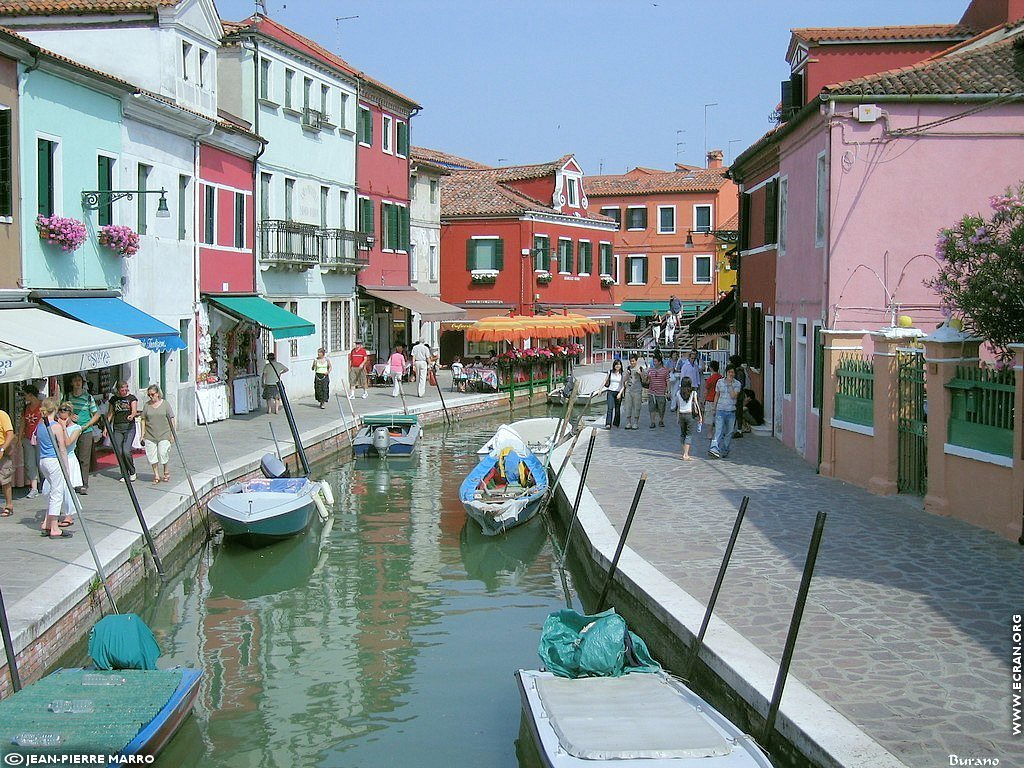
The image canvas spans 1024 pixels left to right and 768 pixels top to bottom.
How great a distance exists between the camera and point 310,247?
106 feet

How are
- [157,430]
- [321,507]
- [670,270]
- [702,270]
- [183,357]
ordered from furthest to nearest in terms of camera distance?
1. [670,270]
2. [702,270]
3. [183,357]
4. [321,507]
5. [157,430]

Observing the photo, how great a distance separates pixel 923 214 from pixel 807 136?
9.08ft

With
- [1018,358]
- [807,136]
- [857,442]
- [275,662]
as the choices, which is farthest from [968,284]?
[275,662]

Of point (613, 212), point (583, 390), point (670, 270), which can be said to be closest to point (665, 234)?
point (670, 270)

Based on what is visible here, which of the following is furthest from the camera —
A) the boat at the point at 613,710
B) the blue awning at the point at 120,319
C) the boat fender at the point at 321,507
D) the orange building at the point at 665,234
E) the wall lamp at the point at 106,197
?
the orange building at the point at 665,234

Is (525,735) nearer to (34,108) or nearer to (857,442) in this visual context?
(857,442)

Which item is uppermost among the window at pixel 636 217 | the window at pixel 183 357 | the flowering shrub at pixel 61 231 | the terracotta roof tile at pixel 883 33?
the window at pixel 636 217

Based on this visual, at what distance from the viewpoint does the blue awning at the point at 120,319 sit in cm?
1842

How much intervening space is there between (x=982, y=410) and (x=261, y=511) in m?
9.24

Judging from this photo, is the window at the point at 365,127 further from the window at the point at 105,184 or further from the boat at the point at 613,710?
the boat at the point at 613,710

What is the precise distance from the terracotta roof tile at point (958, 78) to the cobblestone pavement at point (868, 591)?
5970 millimetres

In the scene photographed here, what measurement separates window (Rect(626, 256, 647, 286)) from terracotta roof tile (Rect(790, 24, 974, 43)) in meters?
40.3

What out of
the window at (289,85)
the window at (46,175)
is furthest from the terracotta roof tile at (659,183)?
the window at (46,175)

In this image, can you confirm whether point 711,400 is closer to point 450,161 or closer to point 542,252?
point 542,252
